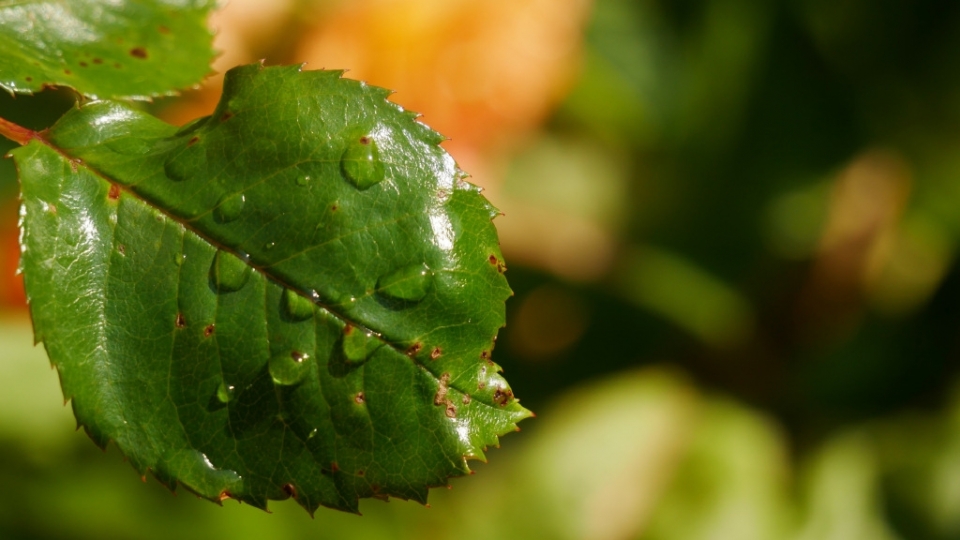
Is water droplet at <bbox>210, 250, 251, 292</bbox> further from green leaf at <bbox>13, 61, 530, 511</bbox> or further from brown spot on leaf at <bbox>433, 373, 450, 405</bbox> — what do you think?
brown spot on leaf at <bbox>433, 373, 450, 405</bbox>

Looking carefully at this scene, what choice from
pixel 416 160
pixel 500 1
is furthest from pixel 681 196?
pixel 416 160

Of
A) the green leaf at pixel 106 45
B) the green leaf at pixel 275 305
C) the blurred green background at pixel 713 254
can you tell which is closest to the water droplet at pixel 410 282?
the green leaf at pixel 275 305

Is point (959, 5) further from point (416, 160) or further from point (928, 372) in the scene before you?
point (416, 160)

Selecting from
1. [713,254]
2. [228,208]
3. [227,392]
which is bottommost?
[227,392]

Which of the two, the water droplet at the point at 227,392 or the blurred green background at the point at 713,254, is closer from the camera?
the water droplet at the point at 227,392

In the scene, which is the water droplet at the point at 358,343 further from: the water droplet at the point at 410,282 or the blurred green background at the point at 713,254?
the blurred green background at the point at 713,254

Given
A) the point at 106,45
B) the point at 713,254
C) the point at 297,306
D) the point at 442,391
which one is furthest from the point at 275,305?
the point at 713,254

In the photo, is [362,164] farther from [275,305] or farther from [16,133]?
[16,133]
